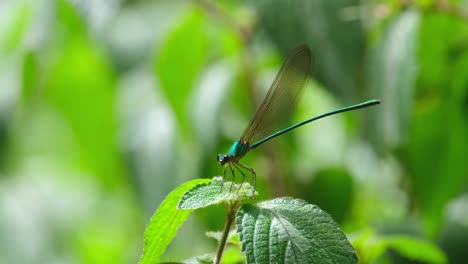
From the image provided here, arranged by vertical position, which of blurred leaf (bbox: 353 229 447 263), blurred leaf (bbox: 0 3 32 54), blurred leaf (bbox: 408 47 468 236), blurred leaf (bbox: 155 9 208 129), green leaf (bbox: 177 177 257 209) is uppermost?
blurred leaf (bbox: 0 3 32 54)

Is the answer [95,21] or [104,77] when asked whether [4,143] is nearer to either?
[104,77]

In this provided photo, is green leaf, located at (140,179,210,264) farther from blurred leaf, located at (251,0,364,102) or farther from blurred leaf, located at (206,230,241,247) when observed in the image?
blurred leaf, located at (251,0,364,102)

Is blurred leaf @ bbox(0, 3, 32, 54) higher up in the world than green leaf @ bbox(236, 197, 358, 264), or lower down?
higher up

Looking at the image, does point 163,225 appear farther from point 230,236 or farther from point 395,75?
point 395,75

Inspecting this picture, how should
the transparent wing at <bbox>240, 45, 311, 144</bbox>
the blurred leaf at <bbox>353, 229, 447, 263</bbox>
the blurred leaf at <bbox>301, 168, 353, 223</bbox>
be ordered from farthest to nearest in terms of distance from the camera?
the blurred leaf at <bbox>301, 168, 353, 223</bbox>
the transparent wing at <bbox>240, 45, 311, 144</bbox>
the blurred leaf at <bbox>353, 229, 447, 263</bbox>

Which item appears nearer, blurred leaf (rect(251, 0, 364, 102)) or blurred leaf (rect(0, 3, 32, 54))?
blurred leaf (rect(251, 0, 364, 102))

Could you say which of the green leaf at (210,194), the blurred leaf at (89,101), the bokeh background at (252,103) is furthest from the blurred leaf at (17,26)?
the green leaf at (210,194)

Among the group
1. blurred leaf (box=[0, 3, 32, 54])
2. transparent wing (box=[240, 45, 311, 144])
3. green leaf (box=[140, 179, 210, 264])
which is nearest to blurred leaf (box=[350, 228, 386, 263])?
transparent wing (box=[240, 45, 311, 144])

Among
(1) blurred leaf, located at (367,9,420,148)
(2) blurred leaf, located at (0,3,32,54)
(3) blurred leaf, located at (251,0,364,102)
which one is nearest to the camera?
(1) blurred leaf, located at (367,9,420,148)

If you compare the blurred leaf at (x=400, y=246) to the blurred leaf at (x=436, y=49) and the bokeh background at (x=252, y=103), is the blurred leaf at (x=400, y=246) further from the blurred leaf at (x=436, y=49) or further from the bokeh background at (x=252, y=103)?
the blurred leaf at (x=436, y=49)
